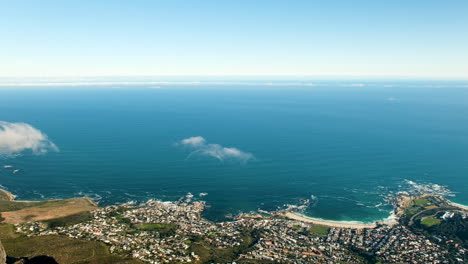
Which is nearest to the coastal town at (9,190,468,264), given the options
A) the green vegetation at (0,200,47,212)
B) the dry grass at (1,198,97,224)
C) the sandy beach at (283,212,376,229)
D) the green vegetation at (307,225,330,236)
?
the green vegetation at (307,225,330,236)

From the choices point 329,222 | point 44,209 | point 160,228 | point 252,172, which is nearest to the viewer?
point 160,228

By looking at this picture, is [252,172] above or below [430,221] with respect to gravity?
above

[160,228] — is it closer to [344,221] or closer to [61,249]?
[61,249]

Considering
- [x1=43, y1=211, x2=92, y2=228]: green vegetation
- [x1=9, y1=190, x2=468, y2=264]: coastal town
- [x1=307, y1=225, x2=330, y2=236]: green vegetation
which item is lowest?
[x1=307, y1=225, x2=330, y2=236]: green vegetation

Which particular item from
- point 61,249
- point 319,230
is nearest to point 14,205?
point 61,249

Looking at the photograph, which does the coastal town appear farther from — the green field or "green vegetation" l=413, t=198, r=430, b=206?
"green vegetation" l=413, t=198, r=430, b=206

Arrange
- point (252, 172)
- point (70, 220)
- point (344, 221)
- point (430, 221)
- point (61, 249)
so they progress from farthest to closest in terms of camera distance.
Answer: point (252, 172) < point (344, 221) < point (430, 221) < point (70, 220) < point (61, 249)

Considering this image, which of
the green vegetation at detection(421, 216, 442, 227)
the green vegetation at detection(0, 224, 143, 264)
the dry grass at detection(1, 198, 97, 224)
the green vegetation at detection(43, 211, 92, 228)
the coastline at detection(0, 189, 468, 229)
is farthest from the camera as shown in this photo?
the coastline at detection(0, 189, 468, 229)
